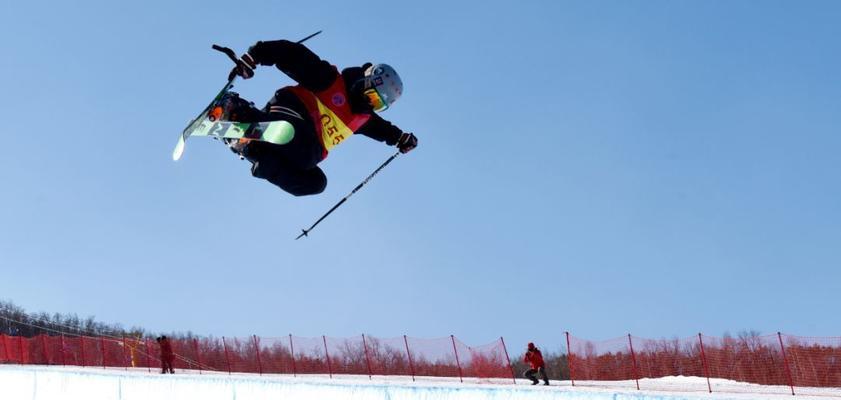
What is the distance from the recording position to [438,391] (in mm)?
7473

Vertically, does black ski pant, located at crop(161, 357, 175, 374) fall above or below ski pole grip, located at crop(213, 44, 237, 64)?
below

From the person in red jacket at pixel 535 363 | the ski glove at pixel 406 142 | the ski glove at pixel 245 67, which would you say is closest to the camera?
the ski glove at pixel 245 67

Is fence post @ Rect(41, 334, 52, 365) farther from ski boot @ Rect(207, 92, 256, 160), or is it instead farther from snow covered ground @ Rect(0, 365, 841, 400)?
ski boot @ Rect(207, 92, 256, 160)

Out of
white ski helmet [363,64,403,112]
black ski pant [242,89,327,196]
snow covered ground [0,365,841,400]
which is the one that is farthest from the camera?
white ski helmet [363,64,403,112]

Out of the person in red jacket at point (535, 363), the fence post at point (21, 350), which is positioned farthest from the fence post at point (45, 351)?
the person in red jacket at point (535, 363)

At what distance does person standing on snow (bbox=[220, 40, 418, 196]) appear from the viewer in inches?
289

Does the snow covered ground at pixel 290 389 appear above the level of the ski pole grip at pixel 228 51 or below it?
below

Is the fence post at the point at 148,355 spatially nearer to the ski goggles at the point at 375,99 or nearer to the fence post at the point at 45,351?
the fence post at the point at 45,351

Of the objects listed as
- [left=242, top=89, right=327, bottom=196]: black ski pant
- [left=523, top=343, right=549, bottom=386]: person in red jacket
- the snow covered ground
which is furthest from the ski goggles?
[left=523, top=343, right=549, bottom=386]: person in red jacket

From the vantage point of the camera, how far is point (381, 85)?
7.81 m

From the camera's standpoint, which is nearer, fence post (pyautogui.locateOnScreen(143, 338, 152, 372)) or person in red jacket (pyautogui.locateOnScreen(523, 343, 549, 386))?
person in red jacket (pyautogui.locateOnScreen(523, 343, 549, 386))

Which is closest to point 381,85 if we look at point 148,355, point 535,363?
point 535,363

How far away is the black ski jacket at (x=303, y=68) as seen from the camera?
23.9ft

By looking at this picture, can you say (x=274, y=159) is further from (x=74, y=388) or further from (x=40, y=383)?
(x=40, y=383)
